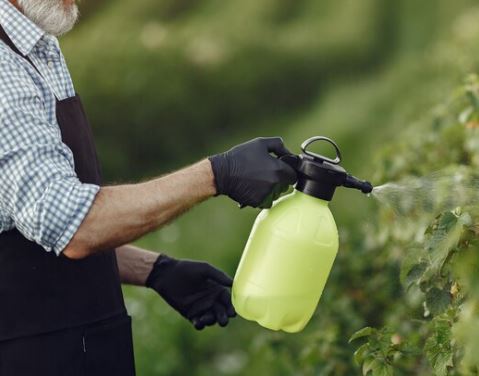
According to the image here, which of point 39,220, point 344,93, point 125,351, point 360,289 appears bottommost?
point 344,93

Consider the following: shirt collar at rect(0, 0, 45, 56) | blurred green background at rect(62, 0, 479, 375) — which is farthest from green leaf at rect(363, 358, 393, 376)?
blurred green background at rect(62, 0, 479, 375)

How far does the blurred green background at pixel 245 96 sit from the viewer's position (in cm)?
515

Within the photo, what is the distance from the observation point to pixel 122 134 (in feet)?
27.5

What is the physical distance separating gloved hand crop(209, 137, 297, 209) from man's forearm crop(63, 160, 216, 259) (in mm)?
29

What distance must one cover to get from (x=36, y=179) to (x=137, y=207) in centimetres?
24

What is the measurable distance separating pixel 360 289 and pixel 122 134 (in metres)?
4.43

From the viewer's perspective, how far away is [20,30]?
2359 millimetres

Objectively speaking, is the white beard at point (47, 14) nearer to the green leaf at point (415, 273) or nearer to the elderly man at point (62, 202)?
the elderly man at point (62, 202)

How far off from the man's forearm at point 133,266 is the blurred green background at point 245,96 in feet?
4.50

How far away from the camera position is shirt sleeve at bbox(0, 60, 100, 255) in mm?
2109

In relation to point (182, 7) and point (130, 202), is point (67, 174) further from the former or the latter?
point (182, 7)

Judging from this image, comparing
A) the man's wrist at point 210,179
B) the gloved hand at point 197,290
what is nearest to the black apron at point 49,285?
the man's wrist at point 210,179

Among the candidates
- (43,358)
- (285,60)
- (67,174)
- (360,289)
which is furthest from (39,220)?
(285,60)

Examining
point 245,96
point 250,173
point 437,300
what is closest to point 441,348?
point 437,300
